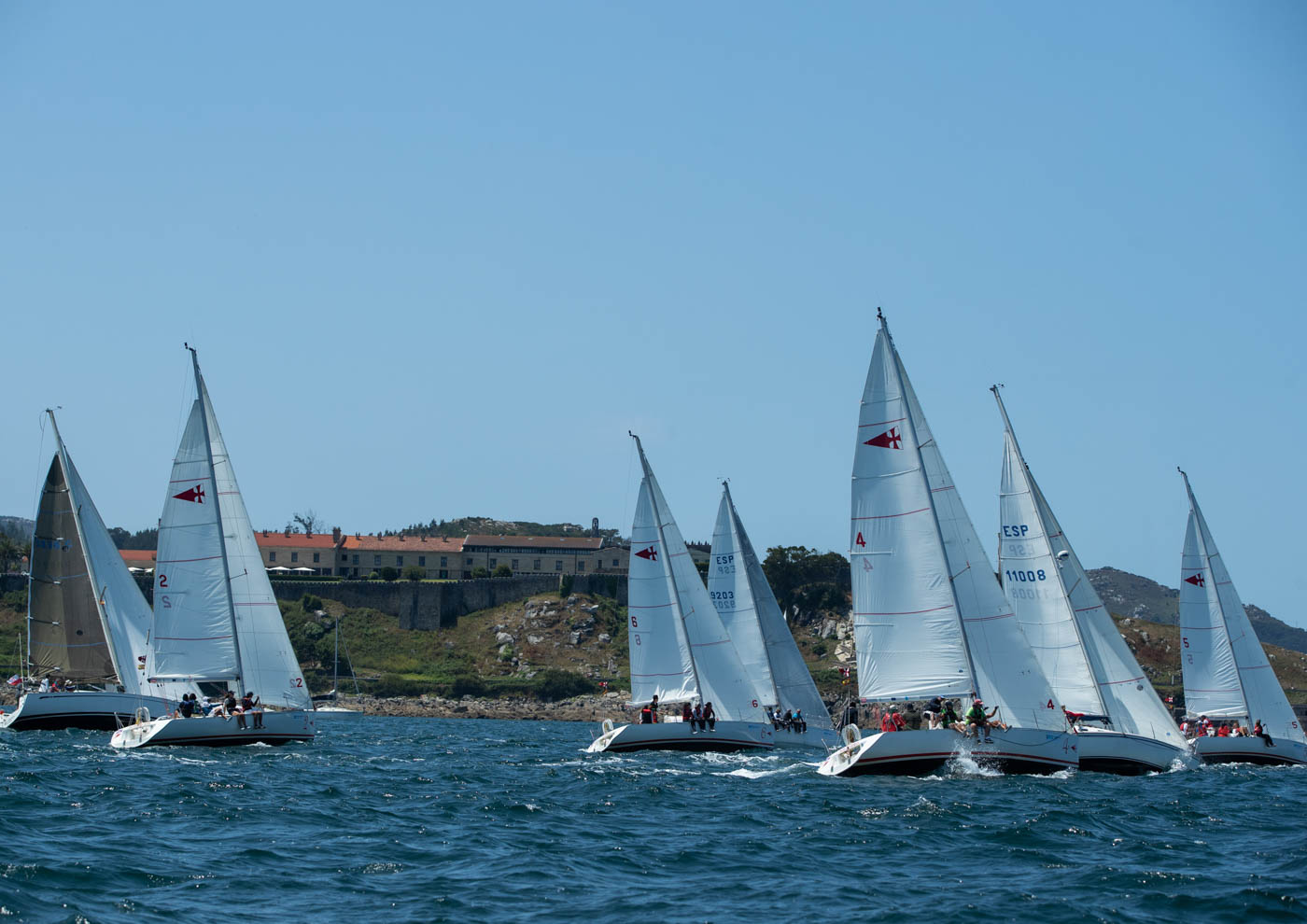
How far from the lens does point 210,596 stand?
1426 inches

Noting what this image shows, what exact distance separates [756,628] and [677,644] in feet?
11.3

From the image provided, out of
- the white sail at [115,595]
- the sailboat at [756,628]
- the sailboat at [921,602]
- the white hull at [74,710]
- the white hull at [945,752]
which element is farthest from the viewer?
the white sail at [115,595]

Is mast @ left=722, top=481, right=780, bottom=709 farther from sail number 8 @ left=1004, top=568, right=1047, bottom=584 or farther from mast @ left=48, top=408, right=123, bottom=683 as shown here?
mast @ left=48, top=408, right=123, bottom=683

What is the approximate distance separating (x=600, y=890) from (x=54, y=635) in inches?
1242

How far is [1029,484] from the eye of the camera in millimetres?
34656

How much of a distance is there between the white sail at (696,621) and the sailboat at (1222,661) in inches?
522

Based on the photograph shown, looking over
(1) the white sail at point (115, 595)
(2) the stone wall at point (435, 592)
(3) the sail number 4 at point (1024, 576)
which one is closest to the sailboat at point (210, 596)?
(1) the white sail at point (115, 595)

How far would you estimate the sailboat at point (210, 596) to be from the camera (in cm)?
3616

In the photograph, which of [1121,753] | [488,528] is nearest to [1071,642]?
[1121,753]

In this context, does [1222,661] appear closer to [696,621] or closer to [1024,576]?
[1024,576]

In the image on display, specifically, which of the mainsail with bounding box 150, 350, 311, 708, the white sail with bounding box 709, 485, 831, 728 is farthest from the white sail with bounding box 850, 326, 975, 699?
the mainsail with bounding box 150, 350, 311, 708

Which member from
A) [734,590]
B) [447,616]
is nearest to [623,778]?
[734,590]

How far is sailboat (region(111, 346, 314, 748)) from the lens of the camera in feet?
119

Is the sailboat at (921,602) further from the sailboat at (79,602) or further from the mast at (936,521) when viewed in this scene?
the sailboat at (79,602)
